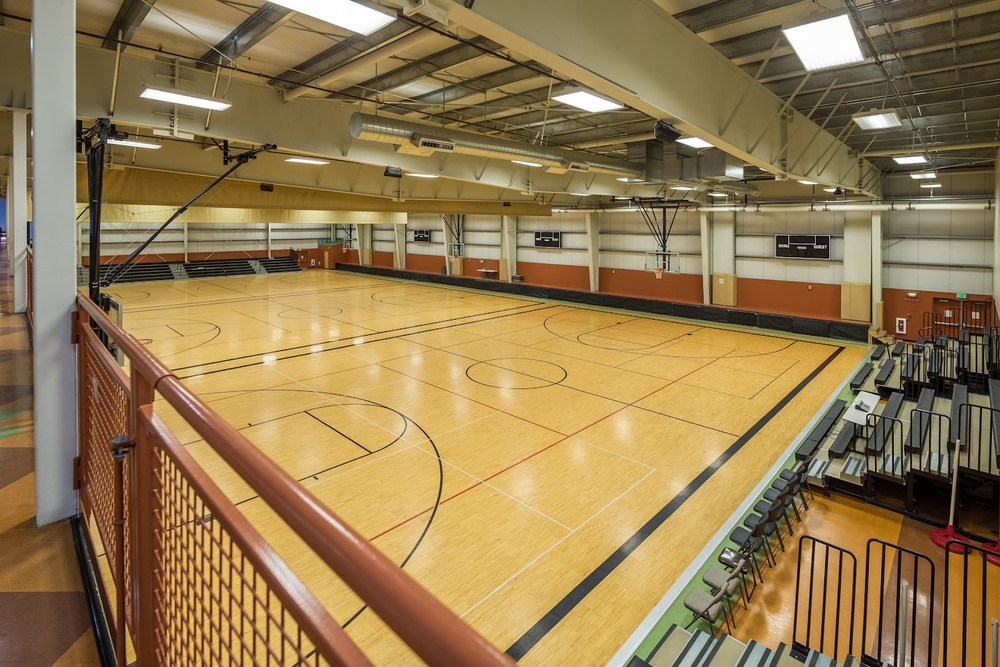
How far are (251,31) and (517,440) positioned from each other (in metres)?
8.37

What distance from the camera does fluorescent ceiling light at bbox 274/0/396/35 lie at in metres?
5.18

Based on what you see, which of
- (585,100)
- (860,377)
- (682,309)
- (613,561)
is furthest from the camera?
(682,309)

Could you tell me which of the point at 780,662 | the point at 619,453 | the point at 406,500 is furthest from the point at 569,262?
the point at 780,662

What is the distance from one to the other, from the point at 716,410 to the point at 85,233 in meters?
41.1

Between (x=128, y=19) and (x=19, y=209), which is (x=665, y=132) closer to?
(x=128, y=19)

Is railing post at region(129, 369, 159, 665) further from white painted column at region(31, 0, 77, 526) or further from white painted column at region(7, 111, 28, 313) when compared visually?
white painted column at region(7, 111, 28, 313)

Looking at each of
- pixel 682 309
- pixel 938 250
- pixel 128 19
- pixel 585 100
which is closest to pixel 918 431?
pixel 585 100

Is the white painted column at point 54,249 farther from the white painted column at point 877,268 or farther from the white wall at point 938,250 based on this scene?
the white wall at point 938,250

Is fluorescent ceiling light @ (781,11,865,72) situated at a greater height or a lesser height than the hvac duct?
lesser

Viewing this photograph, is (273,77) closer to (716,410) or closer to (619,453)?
(619,453)

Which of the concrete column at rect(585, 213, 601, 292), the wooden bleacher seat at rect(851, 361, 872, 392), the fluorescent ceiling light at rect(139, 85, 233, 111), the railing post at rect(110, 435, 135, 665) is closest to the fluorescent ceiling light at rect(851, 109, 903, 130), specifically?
the wooden bleacher seat at rect(851, 361, 872, 392)

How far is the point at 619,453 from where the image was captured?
416 inches

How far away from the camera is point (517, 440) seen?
36.5ft

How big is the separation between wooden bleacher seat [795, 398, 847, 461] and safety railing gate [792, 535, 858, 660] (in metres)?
2.67
